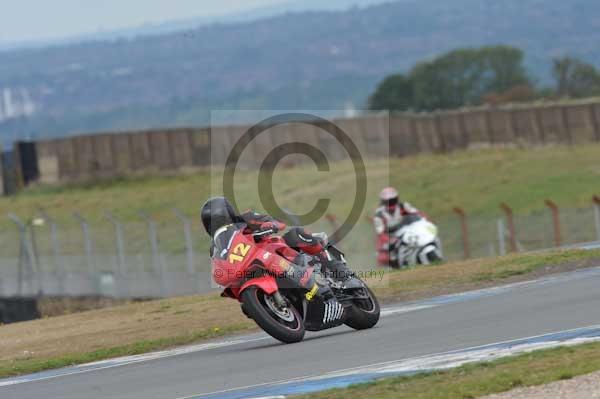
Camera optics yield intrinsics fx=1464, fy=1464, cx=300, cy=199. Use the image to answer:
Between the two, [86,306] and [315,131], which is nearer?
[86,306]

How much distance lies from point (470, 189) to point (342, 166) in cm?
721

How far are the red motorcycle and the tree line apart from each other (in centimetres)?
6754

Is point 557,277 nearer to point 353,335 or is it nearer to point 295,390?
point 353,335

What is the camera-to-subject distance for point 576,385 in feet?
30.1

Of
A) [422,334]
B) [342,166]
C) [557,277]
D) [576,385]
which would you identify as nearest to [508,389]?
[576,385]

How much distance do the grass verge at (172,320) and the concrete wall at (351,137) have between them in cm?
2653

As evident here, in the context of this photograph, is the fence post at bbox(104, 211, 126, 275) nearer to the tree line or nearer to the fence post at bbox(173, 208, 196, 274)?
the fence post at bbox(173, 208, 196, 274)

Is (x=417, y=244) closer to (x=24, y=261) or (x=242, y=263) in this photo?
(x=242, y=263)

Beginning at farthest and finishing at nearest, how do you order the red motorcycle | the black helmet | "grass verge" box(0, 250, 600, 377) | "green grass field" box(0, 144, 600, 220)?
"green grass field" box(0, 144, 600, 220) < "grass verge" box(0, 250, 600, 377) < the black helmet < the red motorcycle

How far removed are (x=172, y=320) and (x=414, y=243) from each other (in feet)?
18.0

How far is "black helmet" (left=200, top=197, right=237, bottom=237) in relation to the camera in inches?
502

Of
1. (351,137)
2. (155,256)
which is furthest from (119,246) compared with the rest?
(351,137)

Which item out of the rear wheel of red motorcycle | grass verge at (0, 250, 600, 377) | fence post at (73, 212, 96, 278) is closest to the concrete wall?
fence post at (73, 212, 96, 278)

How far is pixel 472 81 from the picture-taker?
102m
